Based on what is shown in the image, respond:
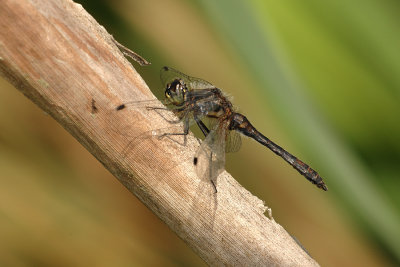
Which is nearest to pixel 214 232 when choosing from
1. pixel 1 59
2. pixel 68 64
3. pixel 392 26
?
pixel 68 64

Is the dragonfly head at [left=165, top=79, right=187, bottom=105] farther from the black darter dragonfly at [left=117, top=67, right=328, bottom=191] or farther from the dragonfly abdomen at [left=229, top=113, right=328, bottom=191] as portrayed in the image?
the dragonfly abdomen at [left=229, top=113, right=328, bottom=191]

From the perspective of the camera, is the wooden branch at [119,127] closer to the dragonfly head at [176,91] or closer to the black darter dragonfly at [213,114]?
the black darter dragonfly at [213,114]

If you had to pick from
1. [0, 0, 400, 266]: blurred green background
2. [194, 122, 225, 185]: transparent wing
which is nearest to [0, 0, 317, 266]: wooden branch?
[194, 122, 225, 185]: transparent wing

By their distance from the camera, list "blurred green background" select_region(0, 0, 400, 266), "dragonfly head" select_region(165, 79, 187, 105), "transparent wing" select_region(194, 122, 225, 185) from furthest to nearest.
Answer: "dragonfly head" select_region(165, 79, 187, 105)
"blurred green background" select_region(0, 0, 400, 266)
"transparent wing" select_region(194, 122, 225, 185)

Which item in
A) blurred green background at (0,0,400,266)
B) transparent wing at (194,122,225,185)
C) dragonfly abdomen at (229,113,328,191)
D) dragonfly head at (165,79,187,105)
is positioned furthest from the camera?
dragonfly abdomen at (229,113,328,191)

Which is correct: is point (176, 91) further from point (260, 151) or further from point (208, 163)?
point (208, 163)
